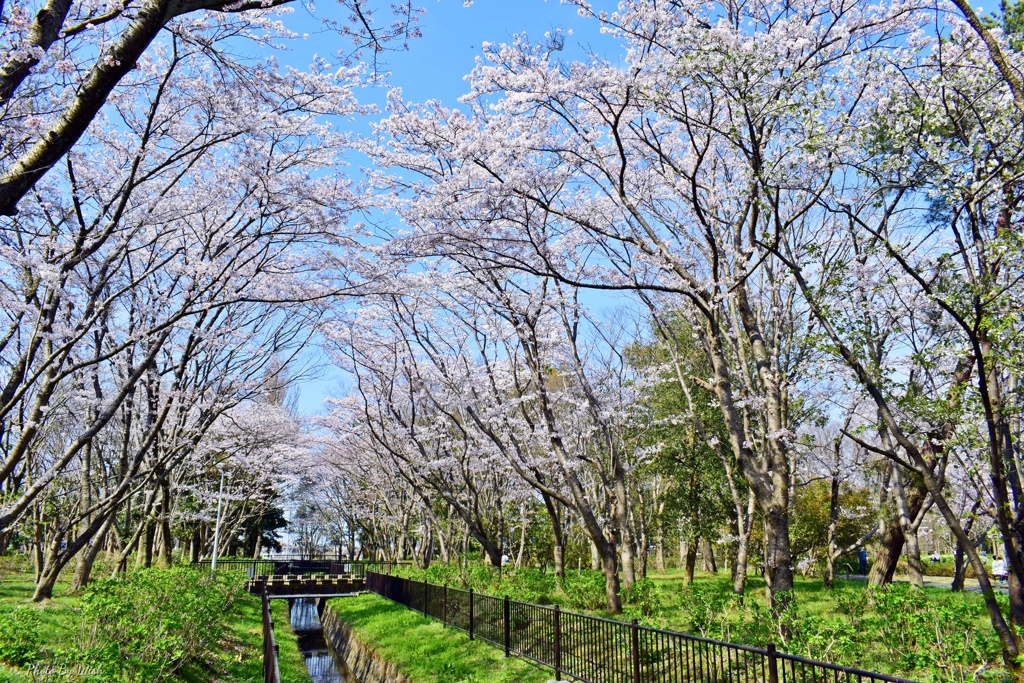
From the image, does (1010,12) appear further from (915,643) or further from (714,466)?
(714,466)

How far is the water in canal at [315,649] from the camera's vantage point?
50.6ft

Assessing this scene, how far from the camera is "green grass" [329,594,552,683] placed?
8953 mm

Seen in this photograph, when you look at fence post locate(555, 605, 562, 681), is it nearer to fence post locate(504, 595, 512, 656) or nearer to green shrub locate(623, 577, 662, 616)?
fence post locate(504, 595, 512, 656)

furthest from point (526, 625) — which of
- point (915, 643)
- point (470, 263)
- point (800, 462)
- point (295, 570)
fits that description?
point (295, 570)

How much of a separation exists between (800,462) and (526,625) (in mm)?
11887

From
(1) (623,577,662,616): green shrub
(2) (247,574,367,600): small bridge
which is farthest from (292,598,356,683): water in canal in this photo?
(1) (623,577,662,616): green shrub

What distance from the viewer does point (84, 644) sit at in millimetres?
7316

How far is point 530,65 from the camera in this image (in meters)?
9.18

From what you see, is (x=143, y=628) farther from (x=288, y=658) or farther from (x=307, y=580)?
(x=307, y=580)

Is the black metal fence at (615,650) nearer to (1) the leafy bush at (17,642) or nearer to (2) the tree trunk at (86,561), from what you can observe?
(1) the leafy bush at (17,642)

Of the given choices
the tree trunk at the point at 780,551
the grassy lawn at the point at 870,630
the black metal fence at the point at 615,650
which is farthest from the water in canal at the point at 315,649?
the tree trunk at the point at 780,551

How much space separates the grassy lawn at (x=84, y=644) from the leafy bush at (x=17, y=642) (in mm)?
45

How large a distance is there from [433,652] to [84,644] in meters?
5.61

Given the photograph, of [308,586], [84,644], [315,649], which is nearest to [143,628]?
[84,644]
